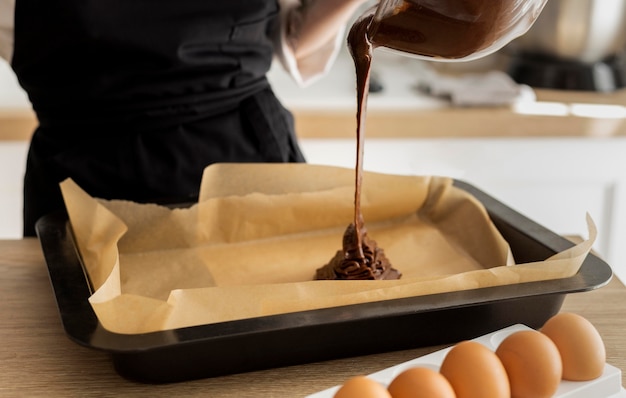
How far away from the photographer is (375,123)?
1.77 metres

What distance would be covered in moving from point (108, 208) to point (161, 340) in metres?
0.37

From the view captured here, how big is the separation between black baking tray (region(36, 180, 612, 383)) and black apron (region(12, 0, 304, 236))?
0.27 m

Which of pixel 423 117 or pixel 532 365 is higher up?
pixel 532 365

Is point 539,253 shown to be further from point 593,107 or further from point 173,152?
point 593,107

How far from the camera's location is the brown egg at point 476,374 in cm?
68

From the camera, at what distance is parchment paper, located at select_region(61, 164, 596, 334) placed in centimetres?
94

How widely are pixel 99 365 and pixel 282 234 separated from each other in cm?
39

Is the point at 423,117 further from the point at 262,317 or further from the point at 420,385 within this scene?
the point at 420,385

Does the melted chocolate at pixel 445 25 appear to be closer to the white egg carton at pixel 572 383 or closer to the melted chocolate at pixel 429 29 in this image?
the melted chocolate at pixel 429 29

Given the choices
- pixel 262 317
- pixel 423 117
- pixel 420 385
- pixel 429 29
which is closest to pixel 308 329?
pixel 262 317

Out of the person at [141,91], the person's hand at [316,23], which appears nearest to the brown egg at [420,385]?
the person at [141,91]

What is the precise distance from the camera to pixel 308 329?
0.78 metres

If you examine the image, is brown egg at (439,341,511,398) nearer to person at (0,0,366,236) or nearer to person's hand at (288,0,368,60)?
person at (0,0,366,236)

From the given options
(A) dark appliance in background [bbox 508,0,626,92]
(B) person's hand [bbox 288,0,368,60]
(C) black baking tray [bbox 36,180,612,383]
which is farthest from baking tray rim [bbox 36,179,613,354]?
(A) dark appliance in background [bbox 508,0,626,92]
